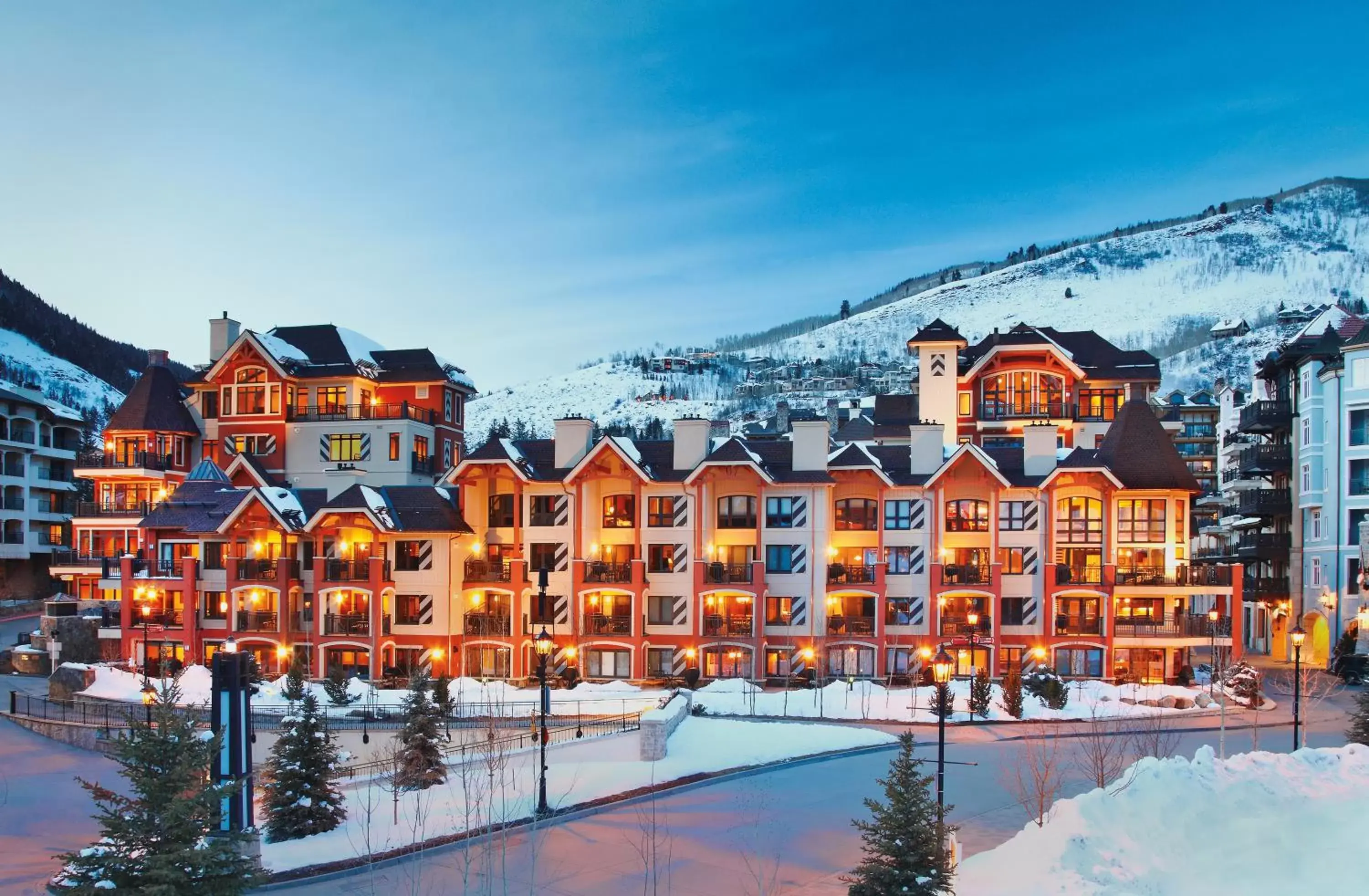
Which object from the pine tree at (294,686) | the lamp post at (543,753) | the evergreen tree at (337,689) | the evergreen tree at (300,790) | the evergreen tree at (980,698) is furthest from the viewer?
the evergreen tree at (337,689)

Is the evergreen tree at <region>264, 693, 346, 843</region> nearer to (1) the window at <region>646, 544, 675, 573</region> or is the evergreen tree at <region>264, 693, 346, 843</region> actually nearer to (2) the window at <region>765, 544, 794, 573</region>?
(1) the window at <region>646, 544, 675, 573</region>

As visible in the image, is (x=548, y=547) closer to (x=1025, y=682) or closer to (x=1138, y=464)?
(x=1025, y=682)

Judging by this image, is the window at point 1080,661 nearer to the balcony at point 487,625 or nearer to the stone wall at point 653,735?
the stone wall at point 653,735

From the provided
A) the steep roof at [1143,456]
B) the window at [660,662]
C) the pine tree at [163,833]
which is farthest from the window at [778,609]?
the pine tree at [163,833]

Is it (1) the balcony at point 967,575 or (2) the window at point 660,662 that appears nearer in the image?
(1) the balcony at point 967,575

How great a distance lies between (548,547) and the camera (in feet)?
175

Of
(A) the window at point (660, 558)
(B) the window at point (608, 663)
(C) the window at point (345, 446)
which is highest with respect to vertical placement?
(C) the window at point (345, 446)

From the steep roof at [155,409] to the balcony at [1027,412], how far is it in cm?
4509

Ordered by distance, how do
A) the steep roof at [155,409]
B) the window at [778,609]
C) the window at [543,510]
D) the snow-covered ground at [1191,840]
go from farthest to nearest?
the steep roof at [155,409], the window at [543,510], the window at [778,609], the snow-covered ground at [1191,840]

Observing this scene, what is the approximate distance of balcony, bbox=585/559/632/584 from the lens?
2044 inches

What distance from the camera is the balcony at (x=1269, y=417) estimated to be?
209ft

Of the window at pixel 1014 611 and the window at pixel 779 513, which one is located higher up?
the window at pixel 779 513

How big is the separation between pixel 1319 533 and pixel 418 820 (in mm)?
52314

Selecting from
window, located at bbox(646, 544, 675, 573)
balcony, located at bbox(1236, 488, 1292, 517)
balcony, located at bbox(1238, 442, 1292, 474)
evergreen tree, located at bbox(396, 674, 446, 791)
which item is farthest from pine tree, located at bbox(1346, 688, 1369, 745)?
balcony, located at bbox(1238, 442, 1292, 474)
